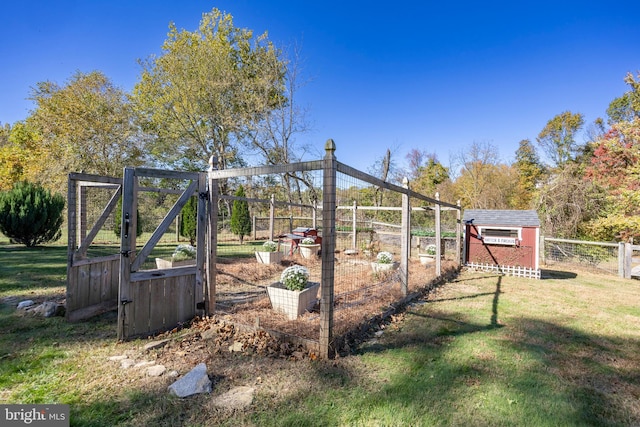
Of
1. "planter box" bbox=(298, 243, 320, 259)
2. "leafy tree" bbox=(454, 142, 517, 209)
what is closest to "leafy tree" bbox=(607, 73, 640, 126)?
"leafy tree" bbox=(454, 142, 517, 209)

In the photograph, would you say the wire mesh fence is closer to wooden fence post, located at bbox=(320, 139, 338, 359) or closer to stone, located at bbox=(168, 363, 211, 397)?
wooden fence post, located at bbox=(320, 139, 338, 359)

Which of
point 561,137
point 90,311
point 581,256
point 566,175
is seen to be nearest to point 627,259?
point 581,256

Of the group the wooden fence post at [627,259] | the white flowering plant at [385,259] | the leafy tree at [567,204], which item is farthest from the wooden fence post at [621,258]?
the white flowering plant at [385,259]

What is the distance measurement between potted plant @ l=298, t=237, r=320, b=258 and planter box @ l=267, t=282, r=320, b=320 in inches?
214

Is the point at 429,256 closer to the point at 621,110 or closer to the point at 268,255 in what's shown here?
the point at 268,255

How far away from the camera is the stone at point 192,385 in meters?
2.24

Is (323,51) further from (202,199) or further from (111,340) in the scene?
(111,340)

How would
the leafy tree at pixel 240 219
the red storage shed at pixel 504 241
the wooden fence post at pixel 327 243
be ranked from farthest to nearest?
1. the leafy tree at pixel 240 219
2. the red storage shed at pixel 504 241
3. the wooden fence post at pixel 327 243

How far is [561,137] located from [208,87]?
22.2m

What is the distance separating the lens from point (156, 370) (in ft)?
8.41

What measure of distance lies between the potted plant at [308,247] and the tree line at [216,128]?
495 cm

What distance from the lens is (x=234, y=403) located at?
2145 mm

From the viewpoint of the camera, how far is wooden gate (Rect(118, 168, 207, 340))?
3127mm

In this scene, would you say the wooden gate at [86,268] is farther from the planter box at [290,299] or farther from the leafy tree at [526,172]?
the leafy tree at [526,172]
